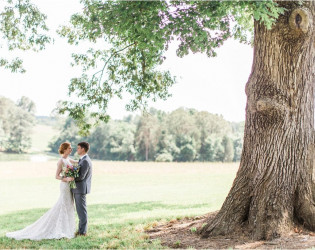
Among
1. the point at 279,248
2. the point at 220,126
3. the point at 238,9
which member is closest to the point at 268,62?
the point at 238,9

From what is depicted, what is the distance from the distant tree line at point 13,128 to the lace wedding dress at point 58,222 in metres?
94.8

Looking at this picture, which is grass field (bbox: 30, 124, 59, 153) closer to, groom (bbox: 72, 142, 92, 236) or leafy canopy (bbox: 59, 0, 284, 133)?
leafy canopy (bbox: 59, 0, 284, 133)

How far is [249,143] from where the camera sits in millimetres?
7555

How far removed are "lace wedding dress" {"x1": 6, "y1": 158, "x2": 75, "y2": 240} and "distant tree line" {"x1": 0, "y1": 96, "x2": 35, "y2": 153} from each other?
94787 mm

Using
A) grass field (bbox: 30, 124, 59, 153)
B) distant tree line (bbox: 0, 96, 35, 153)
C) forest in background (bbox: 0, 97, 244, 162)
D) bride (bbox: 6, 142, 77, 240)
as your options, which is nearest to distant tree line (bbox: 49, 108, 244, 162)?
forest in background (bbox: 0, 97, 244, 162)

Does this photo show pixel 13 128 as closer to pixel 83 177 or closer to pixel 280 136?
pixel 83 177

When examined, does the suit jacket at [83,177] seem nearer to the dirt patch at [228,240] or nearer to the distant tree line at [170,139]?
the dirt patch at [228,240]

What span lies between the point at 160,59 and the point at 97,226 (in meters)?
5.23

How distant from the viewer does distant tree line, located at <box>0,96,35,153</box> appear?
97.9 metres

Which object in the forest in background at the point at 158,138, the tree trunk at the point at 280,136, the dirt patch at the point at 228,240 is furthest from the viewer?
the forest in background at the point at 158,138

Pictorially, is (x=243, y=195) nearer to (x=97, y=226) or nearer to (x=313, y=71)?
(x=313, y=71)

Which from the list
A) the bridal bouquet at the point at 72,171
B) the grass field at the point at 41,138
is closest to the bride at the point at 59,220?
the bridal bouquet at the point at 72,171

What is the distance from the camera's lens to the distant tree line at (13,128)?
97.9 metres

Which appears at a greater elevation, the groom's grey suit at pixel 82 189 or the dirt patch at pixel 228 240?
the groom's grey suit at pixel 82 189
